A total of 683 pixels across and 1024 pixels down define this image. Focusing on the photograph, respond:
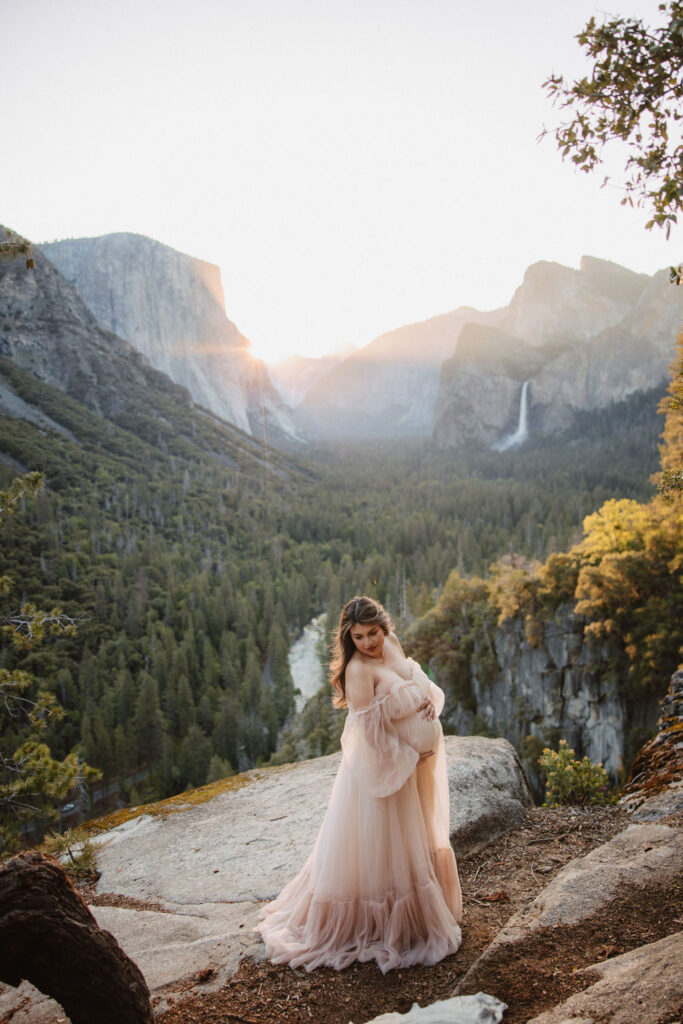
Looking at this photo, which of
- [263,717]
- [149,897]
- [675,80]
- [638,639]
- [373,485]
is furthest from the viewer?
[373,485]

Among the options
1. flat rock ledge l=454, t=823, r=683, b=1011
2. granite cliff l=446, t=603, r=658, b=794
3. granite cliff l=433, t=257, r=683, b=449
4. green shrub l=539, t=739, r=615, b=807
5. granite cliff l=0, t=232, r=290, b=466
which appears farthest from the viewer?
granite cliff l=433, t=257, r=683, b=449

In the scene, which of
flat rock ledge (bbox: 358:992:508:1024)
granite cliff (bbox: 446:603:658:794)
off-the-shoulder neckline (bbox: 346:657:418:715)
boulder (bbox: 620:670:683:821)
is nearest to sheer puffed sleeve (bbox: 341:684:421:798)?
off-the-shoulder neckline (bbox: 346:657:418:715)

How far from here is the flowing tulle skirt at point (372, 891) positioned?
163 inches

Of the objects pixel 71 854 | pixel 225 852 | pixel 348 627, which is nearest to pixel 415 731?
pixel 348 627

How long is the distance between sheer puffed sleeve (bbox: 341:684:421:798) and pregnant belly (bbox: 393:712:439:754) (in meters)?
0.05

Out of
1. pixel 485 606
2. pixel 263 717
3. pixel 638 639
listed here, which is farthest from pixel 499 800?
pixel 263 717

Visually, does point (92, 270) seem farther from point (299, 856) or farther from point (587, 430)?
point (299, 856)

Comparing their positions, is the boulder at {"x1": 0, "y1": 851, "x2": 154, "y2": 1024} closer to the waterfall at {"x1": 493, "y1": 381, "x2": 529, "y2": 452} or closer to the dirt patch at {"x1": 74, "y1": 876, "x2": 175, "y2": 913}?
the dirt patch at {"x1": 74, "y1": 876, "x2": 175, "y2": 913}

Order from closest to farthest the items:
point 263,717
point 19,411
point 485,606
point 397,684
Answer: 1. point 397,684
2. point 485,606
3. point 263,717
4. point 19,411

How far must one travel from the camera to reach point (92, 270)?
166750 mm

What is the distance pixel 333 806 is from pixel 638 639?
18.2 metres

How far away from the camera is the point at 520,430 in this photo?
191 metres

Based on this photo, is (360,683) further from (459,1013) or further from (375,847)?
(459,1013)

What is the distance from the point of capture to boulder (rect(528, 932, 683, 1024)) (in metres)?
2.61
